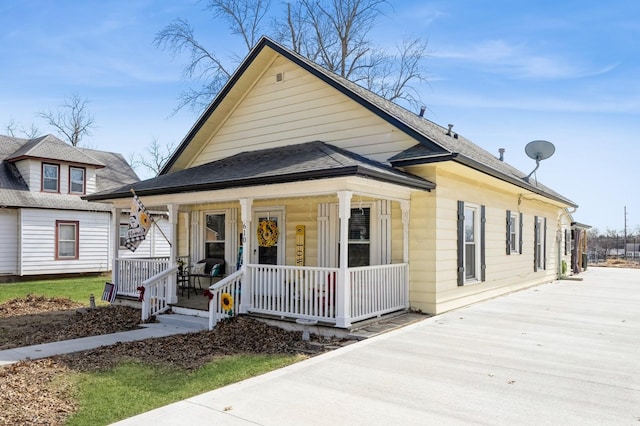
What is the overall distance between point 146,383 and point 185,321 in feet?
12.7

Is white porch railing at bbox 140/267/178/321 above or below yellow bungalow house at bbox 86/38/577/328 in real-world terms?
below

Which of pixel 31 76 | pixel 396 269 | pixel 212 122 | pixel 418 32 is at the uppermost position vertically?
pixel 418 32

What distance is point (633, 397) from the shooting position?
462cm

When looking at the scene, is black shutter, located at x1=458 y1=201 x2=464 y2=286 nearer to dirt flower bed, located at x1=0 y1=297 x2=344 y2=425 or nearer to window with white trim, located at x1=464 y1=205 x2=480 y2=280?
window with white trim, located at x1=464 y1=205 x2=480 y2=280

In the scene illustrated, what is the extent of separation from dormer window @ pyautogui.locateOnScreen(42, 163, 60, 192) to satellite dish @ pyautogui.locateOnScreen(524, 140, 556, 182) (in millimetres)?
18227

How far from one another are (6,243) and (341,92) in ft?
49.7

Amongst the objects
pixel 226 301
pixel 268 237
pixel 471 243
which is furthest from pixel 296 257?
pixel 471 243

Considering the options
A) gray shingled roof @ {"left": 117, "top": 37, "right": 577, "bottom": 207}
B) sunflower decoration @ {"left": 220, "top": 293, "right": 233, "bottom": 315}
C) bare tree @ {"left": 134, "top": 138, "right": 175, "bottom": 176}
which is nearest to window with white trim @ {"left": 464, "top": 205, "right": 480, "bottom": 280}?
gray shingled roof @ {"left": 117, "top": 37, "right": 577, "bottom": 207}

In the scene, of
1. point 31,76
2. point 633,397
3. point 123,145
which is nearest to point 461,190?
point 633,397

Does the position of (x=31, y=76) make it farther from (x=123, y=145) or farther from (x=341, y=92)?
(x=123, y=145)

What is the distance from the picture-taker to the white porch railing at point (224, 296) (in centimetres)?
838

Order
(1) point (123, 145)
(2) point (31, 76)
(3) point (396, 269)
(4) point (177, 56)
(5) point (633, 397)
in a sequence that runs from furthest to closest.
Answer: (1) point (123, 145) → (4) point (177, 56) → (2) point (31, 76) → (3) point (396, 269) → (5) point (633, 397)

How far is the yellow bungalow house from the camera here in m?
8.06

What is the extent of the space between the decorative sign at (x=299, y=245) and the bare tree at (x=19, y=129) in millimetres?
32665
